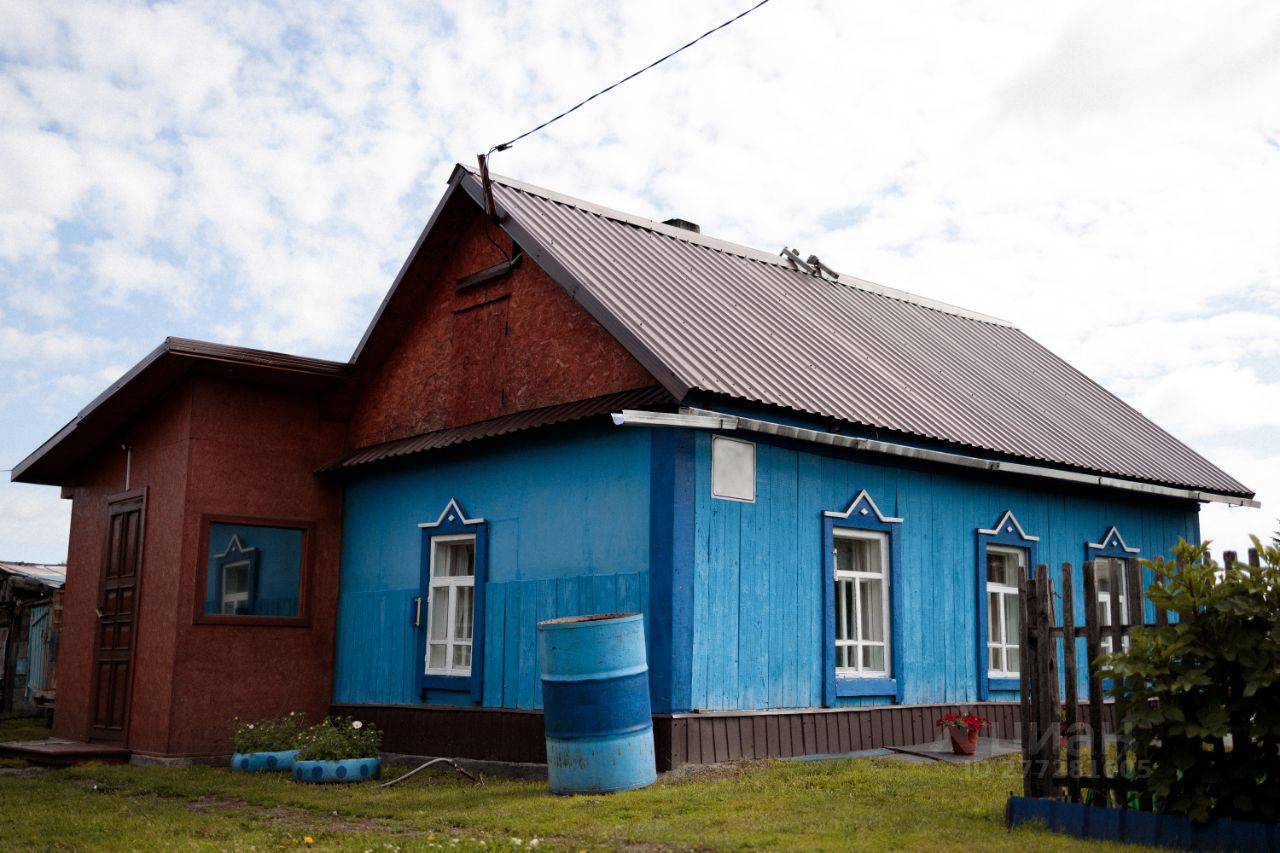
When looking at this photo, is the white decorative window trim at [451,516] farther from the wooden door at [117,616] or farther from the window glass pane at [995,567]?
the window glass pane at [995,567]

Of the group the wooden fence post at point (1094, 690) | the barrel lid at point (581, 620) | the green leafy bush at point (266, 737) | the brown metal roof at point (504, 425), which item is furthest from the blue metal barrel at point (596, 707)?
the green leafy bush at point (266, 737)

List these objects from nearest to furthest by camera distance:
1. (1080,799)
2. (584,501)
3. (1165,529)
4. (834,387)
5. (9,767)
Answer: (1080,799), (584,501), (834,387), (9,767), (1165,529)

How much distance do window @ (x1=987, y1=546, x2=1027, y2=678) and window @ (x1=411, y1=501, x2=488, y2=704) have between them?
5501mm

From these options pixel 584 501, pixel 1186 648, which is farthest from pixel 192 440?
pixel 1186 648

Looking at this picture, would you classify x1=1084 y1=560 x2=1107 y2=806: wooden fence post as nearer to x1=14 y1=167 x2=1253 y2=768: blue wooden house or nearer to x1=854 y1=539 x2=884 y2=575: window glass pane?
x1=14 y1=167 x2=1253 y2=768: blue wooden house

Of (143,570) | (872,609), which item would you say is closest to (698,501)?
(872,609)

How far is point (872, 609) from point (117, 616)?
866 cm

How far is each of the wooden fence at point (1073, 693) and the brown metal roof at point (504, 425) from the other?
4088 millimetres

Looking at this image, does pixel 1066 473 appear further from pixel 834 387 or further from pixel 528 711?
pixel 528 711

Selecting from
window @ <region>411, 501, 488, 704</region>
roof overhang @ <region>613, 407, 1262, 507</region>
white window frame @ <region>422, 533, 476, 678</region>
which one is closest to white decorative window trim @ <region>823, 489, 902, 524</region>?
roof overhang @ <region>613, 407, 1262, 507</region>

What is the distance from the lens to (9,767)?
1371 centimetres

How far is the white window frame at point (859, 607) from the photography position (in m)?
12.3

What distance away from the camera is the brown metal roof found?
11.1 m

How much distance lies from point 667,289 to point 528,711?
453 centimetres
